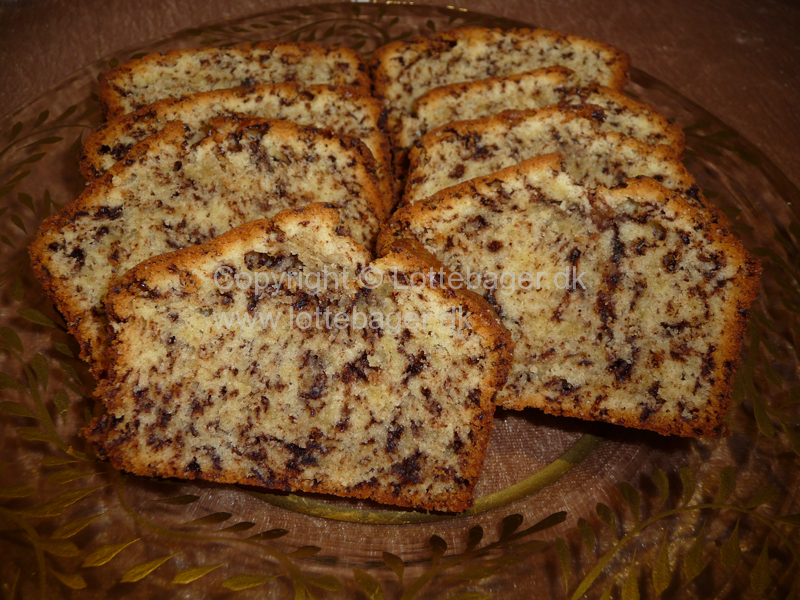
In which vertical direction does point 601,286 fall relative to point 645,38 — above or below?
below

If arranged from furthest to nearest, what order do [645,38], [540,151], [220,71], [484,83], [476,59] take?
[645,38], [476,59], [220,71], [484,83], [540,151]

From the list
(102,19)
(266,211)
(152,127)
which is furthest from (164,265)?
(102,19)

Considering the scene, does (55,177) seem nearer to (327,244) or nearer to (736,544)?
(327,244)

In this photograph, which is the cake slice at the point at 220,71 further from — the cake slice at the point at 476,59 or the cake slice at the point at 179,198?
the cake slice at the point at 179,198

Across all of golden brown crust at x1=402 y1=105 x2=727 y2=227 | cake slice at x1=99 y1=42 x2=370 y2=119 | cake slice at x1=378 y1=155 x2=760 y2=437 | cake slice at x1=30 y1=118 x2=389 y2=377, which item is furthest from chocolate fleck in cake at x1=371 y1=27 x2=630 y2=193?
cake slice at x1=378 y1=155 x2=760 y2=437

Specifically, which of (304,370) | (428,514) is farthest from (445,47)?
(428,514)

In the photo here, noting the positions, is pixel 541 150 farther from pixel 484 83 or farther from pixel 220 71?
pixel 220 71

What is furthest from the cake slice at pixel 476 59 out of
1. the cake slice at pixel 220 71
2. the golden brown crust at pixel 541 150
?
the golden brown crust at pixel 541 150
